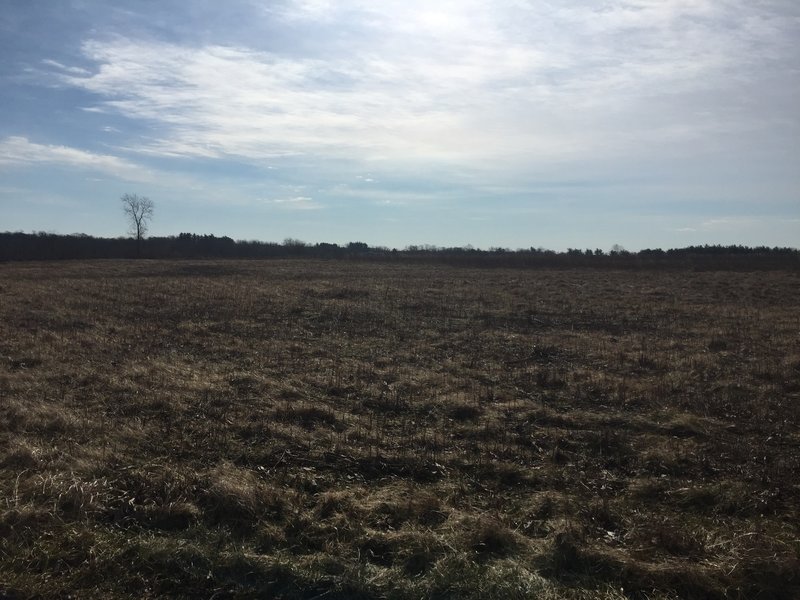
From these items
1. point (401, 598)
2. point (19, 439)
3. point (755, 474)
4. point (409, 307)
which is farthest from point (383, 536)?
point (409, 307)

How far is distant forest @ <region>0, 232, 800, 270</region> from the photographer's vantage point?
52750mm

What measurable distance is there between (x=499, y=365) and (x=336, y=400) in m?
4.27

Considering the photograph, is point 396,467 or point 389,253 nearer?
point 396,467

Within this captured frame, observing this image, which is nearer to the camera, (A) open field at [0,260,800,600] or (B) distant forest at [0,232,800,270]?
(A) open field at [0,260,800,600]

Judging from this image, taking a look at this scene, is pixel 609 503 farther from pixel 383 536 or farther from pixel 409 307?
pixel 409 307

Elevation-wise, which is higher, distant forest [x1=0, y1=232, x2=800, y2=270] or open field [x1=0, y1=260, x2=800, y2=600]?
distant forest [x1=0, y1=232, x2=800, y2=270]

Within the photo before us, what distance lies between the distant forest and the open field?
136 ft

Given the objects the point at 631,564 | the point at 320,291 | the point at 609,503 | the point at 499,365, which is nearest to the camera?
the point at 631,564

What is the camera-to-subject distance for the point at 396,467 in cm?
644

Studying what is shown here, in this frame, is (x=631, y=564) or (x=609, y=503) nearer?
(x=631, y=564)

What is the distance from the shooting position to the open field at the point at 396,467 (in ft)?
14.2

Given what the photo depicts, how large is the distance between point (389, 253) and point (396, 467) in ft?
218

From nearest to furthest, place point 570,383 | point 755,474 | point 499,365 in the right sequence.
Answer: point 755,474, point 570,383, point 499,365

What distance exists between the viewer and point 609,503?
5.54m
